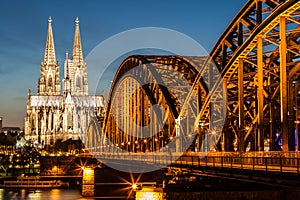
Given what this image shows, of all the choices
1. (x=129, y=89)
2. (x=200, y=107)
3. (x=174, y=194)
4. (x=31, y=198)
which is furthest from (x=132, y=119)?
(x=174, y=194)

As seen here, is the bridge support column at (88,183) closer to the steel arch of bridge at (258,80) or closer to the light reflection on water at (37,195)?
the light reflection on water at (37,195)

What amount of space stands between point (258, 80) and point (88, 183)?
5282 centimetres

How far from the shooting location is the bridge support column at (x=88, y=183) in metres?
84.4

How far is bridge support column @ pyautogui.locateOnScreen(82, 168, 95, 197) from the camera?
3322 inches

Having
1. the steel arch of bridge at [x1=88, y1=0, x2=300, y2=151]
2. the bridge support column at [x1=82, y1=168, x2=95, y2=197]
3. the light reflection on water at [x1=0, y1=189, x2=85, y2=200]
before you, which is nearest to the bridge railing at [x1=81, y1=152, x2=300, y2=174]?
the steel arch of bridge at [x1=88, y1=0, x2=300, y2=151]

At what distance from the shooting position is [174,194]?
115 feet

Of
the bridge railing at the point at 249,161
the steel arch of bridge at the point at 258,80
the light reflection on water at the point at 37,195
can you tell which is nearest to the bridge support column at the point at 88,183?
the light reflection on water at the point at 37,195

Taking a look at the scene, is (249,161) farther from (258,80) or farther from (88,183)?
(88,183)

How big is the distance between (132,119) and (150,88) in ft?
70.2

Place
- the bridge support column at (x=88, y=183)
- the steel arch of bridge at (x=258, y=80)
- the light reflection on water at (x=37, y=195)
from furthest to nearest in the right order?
the light reflection on water at (x=37, y=195)
the bridge support column at (x=88, y=183)
the steel arch of bridge at (x=258, y=80)

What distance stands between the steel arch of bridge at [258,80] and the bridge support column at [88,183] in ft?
102

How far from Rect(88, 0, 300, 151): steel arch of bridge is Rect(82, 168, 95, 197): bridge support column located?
31157 mm

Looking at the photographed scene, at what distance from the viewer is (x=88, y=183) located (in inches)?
3349

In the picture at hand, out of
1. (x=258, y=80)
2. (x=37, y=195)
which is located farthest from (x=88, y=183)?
(x=258, y=80)
